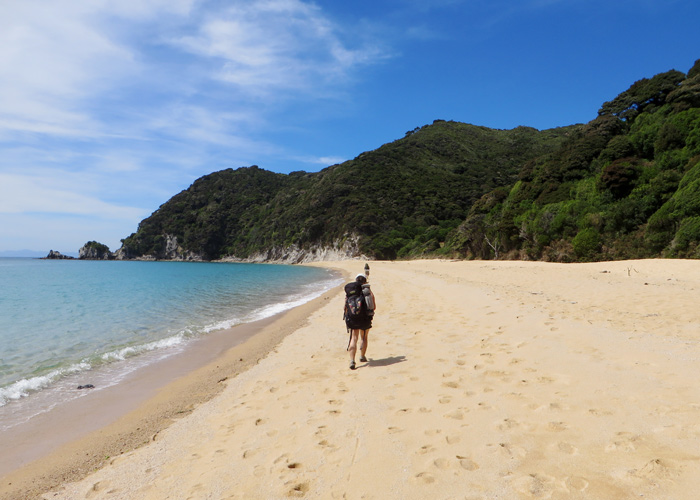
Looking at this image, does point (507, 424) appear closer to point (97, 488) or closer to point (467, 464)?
point (467, 464)

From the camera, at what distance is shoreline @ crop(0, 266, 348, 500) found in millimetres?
3838

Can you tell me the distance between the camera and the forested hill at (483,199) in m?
24.8

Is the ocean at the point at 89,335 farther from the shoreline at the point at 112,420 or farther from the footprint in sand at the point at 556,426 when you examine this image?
the footprint in sand at the point at 556,426

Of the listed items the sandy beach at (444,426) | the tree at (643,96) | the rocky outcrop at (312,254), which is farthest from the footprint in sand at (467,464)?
the rocky outcrop at (312,254)

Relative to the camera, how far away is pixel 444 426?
3447 mm

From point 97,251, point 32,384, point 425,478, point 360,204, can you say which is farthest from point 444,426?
point 97,251

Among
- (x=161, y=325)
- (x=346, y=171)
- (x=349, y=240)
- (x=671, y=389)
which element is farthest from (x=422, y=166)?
(x=671, y=389)

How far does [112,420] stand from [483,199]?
5026 cm

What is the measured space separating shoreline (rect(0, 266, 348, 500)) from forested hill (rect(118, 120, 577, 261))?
5403 cm

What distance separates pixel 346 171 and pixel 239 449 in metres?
103

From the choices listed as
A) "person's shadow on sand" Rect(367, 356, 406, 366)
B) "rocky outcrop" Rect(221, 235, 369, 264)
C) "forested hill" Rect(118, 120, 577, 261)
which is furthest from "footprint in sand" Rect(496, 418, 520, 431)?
"rocky outcrop" Rect(221, 235, 369, 264)

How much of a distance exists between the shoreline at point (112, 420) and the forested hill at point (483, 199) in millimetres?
25349

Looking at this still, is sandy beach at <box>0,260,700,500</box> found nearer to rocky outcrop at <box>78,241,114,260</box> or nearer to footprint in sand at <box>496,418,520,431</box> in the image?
footprint in sand at <box>496,418,520,431</box>

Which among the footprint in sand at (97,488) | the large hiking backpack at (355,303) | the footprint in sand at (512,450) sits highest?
the large hiking backpack at (355,303)
